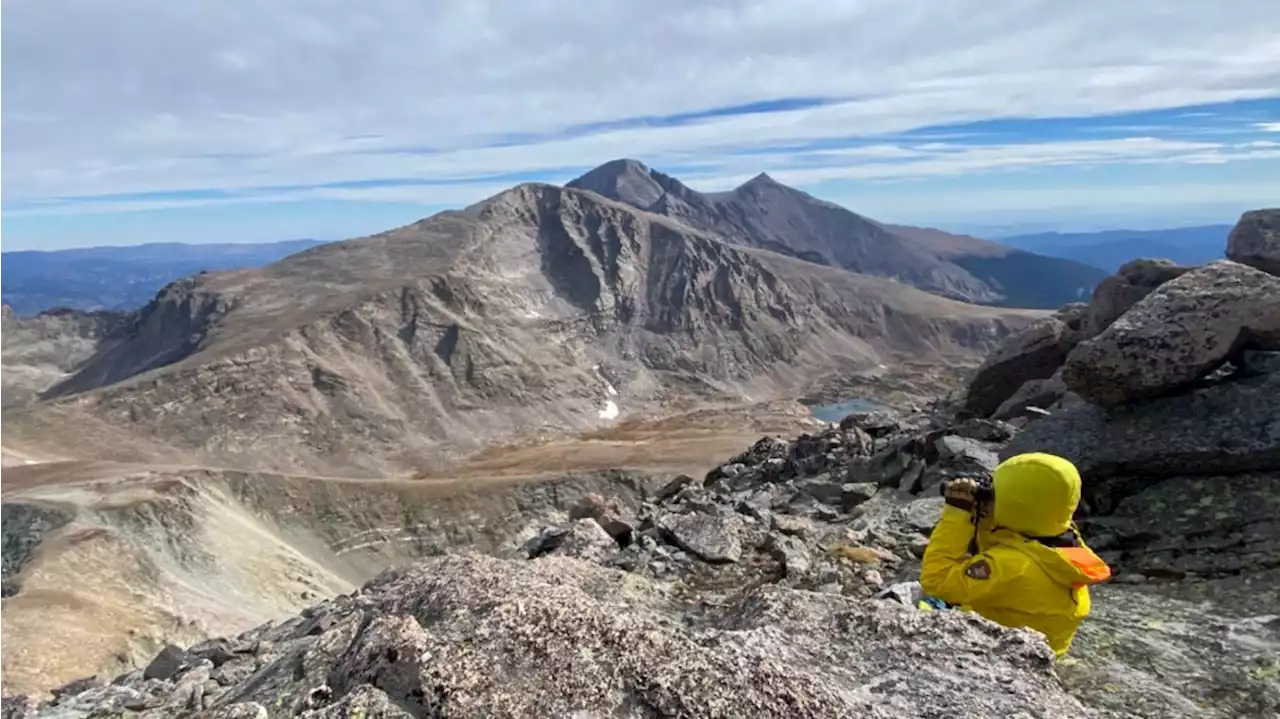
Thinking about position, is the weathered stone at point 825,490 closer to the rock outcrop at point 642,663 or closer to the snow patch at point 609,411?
the rock outcrop at point 642,663

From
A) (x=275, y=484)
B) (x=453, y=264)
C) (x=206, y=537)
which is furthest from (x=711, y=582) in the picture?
(x=453, y=264)

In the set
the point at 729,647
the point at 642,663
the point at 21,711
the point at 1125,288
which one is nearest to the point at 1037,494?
the point at 729,647

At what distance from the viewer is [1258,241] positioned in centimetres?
2420

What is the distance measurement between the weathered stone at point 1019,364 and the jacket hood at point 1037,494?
876 inches

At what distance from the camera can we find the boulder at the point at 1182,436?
41.9ft

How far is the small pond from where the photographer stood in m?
156

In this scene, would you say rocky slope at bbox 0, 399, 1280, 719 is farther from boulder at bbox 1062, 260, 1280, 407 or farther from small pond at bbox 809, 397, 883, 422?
small pond at bbox 809, 397, 883, 422

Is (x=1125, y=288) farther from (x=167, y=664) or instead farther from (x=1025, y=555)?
(x=167, y=664)

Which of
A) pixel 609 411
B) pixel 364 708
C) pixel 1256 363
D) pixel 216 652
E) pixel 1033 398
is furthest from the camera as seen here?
pixel 609 411

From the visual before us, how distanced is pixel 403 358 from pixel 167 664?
125003 mm

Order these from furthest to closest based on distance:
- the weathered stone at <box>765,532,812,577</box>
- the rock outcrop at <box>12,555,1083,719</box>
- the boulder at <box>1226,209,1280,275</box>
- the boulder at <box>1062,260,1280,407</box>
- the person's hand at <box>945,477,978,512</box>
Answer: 1. the boulder at <box>1226,209,1280,275</box>
2. the boulder at <box>1062,260,1280,407</box>
3. the weathered stone at <box>765,532,812,577</box>
4. the person's hand at <box>945,477,978,512</box>
5. the rock outcrop at <box>12,555,1083,719</box>

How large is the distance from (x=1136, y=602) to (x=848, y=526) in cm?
657

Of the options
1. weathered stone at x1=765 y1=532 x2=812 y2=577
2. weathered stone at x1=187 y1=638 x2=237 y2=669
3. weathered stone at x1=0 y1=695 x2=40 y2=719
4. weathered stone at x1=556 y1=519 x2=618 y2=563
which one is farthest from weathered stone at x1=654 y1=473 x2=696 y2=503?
weathered stone at x1=0 y1=695 x2=40 y2=719

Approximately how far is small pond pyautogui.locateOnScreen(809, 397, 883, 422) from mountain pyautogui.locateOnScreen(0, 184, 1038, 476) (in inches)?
694
